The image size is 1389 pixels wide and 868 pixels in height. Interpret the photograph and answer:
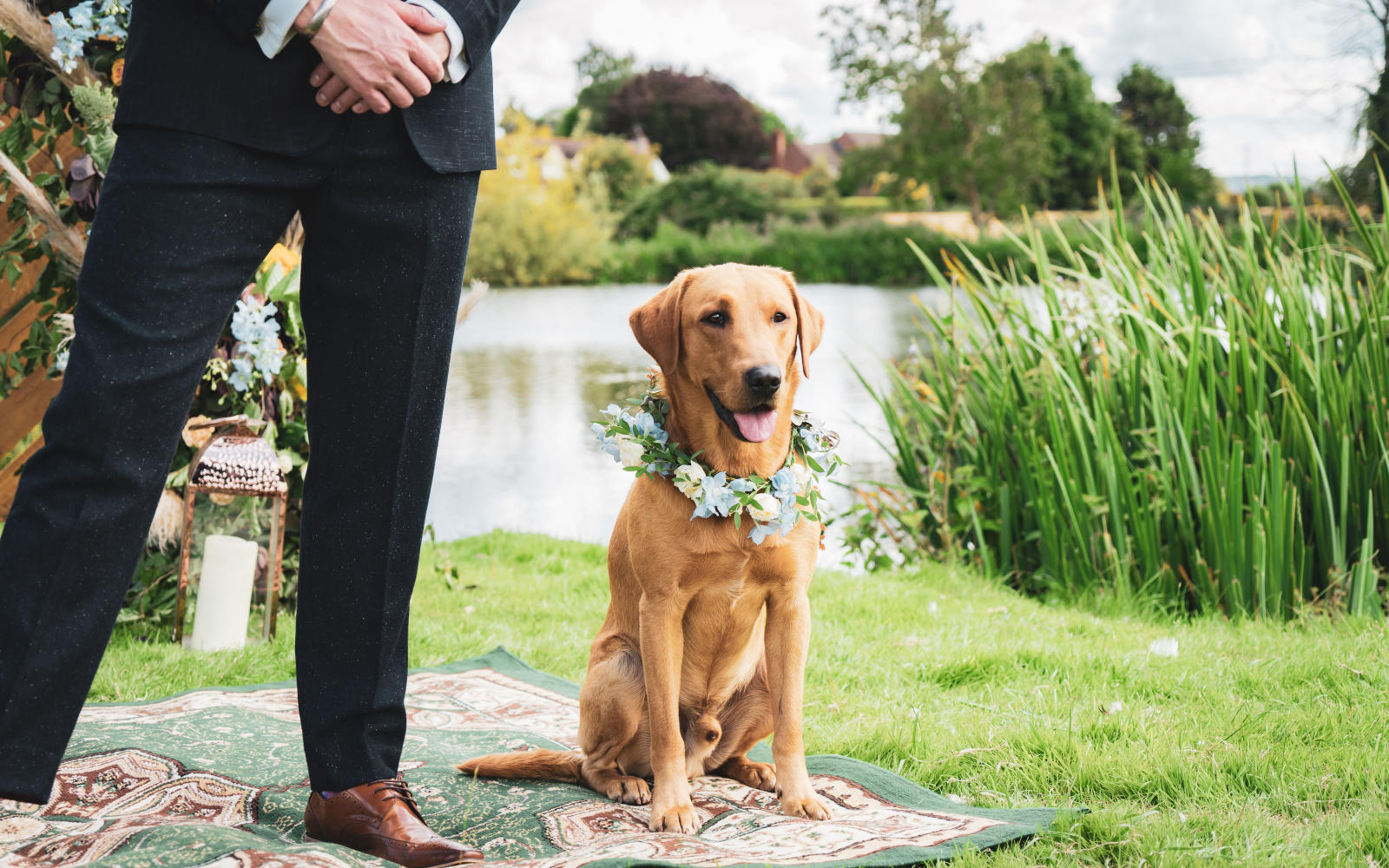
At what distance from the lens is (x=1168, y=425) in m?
4.21

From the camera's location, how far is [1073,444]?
4.52 meters

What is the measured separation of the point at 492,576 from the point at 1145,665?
8.96ft

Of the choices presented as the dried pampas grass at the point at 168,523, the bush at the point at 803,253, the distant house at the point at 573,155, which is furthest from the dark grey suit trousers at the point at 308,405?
the distant house at the point at 573,155

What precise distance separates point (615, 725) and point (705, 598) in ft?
1.17

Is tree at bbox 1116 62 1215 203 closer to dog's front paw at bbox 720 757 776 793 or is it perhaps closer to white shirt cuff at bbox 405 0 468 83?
dog's front paw at bbox 720 757 776 793

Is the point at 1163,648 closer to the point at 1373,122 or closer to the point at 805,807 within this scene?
the point at 805,807

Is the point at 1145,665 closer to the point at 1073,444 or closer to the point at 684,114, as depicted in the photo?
the point at 1073,444

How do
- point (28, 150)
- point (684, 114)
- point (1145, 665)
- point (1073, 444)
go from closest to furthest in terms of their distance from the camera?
1. point (1145, 665)
2. point (28, 150)
3. point (1073, 444)
4. point (684, 114)

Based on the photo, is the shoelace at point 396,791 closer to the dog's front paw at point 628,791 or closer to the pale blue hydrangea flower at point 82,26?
the dog's front paw at point 628,791

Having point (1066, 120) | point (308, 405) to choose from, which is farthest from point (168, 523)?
point (1066, 120)

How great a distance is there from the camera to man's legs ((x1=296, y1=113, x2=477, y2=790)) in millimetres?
1921

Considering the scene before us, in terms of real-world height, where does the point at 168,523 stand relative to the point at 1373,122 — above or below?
below

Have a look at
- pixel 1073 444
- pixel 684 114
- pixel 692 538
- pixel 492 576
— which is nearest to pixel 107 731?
pixel 692 538

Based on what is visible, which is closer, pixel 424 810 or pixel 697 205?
pixel 424 810
